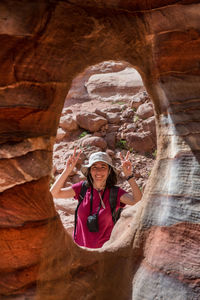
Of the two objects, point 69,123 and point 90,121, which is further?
point 69,123

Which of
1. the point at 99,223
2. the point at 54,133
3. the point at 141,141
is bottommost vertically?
the point at 99,223

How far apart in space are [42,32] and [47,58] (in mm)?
142

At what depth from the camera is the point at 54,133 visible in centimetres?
174

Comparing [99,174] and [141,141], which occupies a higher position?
[141,141]

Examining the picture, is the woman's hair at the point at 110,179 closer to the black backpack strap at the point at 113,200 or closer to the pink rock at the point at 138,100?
the black backpack strap at the point at 113,200

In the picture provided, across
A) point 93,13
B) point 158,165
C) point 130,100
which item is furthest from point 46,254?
point 130,100

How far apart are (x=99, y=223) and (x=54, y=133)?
118 centimetres

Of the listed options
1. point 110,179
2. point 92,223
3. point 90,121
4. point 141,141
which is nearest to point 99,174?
point 110,179

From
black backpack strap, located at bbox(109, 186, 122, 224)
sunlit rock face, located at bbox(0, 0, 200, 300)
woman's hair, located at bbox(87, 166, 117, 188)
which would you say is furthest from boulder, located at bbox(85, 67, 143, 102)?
sunlit rock face, located at bbox(0, 0, 200, 300)

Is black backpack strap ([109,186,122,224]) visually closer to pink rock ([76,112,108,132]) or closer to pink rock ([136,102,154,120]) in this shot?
pink rock ([136,102,154,120])

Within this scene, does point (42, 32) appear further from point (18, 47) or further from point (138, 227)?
point (138, 227)

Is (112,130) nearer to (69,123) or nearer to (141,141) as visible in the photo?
(141,141)

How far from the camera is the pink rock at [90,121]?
23.3 feet

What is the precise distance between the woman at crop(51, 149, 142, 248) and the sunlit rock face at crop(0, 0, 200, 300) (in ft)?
2.28
